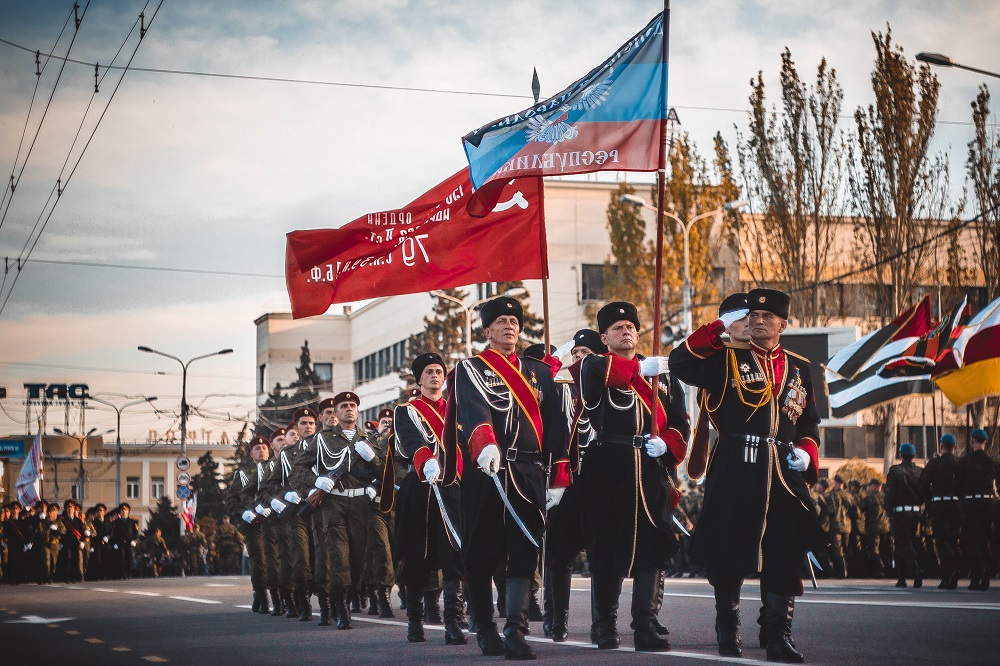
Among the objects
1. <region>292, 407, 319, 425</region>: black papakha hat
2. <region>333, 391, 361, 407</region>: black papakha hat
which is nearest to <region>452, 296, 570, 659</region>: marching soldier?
<region>333, 391, 361, 407</region>: black papakha hat

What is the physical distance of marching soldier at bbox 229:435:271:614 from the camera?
53.4ft

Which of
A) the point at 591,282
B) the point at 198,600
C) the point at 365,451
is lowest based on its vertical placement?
the point at 198,600

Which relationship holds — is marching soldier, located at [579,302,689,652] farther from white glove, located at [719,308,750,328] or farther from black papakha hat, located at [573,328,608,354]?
black papakha hat, located at [573,328,608,354]

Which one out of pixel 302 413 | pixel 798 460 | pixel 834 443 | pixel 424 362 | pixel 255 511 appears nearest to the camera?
pixel 798 460

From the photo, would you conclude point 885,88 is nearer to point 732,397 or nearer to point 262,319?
point 732,397

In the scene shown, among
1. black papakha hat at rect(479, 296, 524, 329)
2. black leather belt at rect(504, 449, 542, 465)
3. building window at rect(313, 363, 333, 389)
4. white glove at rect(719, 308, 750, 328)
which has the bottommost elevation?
black leather belt at rect(504, 449, 542, 465)

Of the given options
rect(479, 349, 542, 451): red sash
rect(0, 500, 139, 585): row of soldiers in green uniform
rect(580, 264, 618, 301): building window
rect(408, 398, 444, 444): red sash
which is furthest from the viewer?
rect(580, 264, 618, 301): building window

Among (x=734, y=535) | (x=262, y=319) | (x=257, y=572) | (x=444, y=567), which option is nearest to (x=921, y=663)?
(x=734, y=535)

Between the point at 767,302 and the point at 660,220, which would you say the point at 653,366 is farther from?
the point at 660,220

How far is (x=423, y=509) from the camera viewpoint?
1183 cm

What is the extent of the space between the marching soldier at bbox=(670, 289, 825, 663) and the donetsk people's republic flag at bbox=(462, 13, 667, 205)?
7.58ft

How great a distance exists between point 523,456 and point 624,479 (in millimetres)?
636

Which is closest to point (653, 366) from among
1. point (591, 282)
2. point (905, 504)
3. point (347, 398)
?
point (347, 398)

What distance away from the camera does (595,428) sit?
947 centimetres
